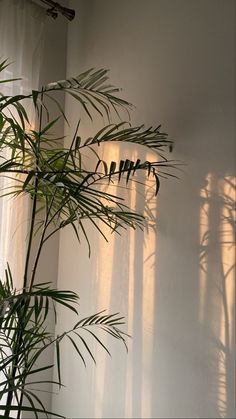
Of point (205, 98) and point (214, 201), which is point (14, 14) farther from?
point (214, 201)

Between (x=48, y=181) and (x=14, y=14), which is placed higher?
(x=14, y=14)

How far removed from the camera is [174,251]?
1605 millimetres

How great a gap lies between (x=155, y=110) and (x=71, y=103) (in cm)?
51

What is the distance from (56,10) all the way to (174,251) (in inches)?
45.9

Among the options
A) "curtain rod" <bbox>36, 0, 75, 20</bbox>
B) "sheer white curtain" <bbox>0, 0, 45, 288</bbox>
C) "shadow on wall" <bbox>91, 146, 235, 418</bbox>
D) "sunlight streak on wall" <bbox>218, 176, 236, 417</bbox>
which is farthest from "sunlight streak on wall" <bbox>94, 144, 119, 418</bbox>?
"curtain rod" <bbox>36, 0, 75, 20</bbox>

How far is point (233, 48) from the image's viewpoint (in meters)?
1.51

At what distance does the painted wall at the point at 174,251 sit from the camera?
1498 millimetres

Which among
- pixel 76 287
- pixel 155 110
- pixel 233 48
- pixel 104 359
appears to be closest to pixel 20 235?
pixel 76 287

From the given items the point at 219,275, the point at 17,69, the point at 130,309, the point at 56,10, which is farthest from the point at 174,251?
the point at 56,10

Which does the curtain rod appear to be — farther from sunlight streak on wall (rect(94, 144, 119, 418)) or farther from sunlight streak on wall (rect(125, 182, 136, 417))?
sunlight streak on wall (rect(125, 182, 136, 417))

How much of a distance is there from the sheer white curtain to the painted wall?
30 cm

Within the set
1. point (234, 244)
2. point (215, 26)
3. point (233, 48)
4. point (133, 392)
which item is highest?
point (215, 26)

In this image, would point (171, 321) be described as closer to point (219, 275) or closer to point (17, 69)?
point (219, 275)

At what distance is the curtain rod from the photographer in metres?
1.82
